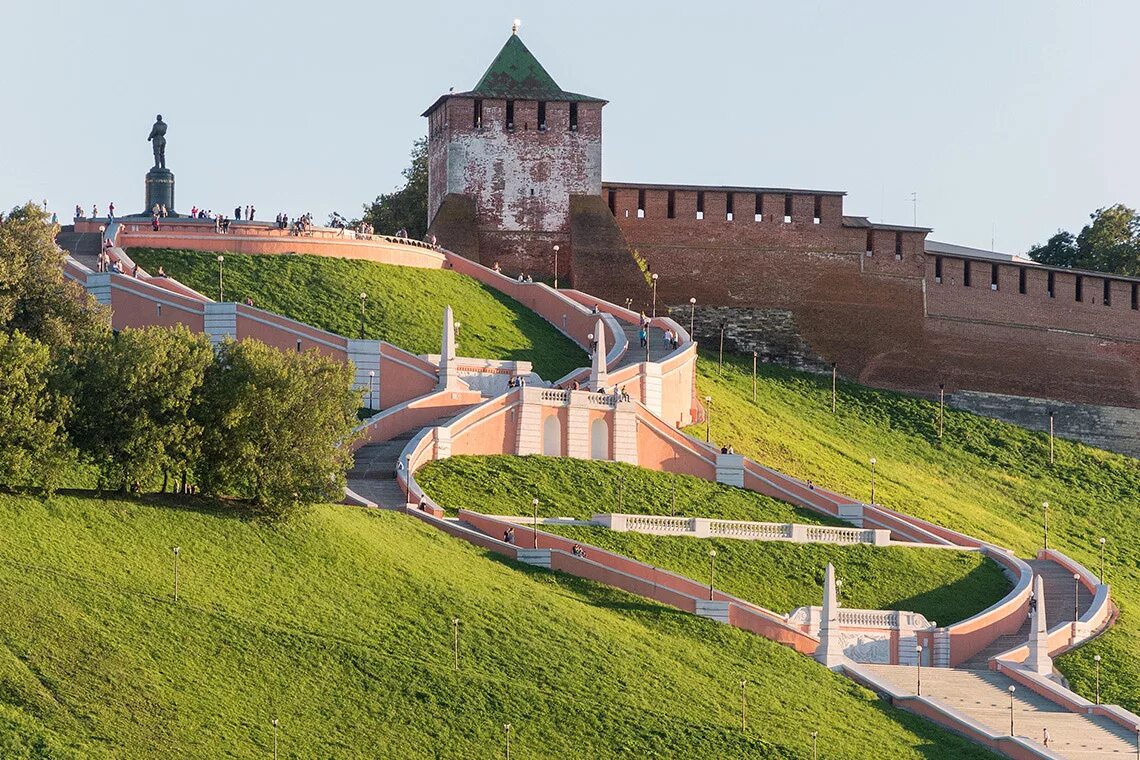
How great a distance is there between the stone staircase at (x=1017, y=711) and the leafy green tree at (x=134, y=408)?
13.7 m

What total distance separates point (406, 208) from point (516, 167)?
27.3ft

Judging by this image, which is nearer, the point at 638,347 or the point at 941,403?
the point at 638,347

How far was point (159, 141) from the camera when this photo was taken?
7062cm

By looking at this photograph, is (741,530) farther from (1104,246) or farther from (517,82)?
(1104,246)

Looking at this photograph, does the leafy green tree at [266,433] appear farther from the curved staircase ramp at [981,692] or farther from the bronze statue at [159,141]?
the bronze statue at [159,141]

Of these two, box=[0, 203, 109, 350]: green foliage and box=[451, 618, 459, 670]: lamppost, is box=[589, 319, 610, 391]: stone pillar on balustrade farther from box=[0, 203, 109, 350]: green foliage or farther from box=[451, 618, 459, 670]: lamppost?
box=[451, 618, 459, 670]: lamppost

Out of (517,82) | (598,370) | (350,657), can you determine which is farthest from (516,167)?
(350,657)

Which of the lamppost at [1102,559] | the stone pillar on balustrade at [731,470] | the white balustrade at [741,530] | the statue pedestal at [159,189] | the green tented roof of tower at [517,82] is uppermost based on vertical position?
the green tented roof of tower at [517,82]

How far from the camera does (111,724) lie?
37000mm

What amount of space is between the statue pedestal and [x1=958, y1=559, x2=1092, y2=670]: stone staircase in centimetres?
2552

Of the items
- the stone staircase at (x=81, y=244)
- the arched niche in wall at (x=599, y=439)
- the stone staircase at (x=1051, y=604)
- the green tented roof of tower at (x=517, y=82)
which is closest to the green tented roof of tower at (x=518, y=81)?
the green tented roof of tower at (x=517, y=82)

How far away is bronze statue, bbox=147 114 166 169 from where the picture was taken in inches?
2744

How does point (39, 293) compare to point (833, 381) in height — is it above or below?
above

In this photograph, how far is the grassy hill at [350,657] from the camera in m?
38.1
